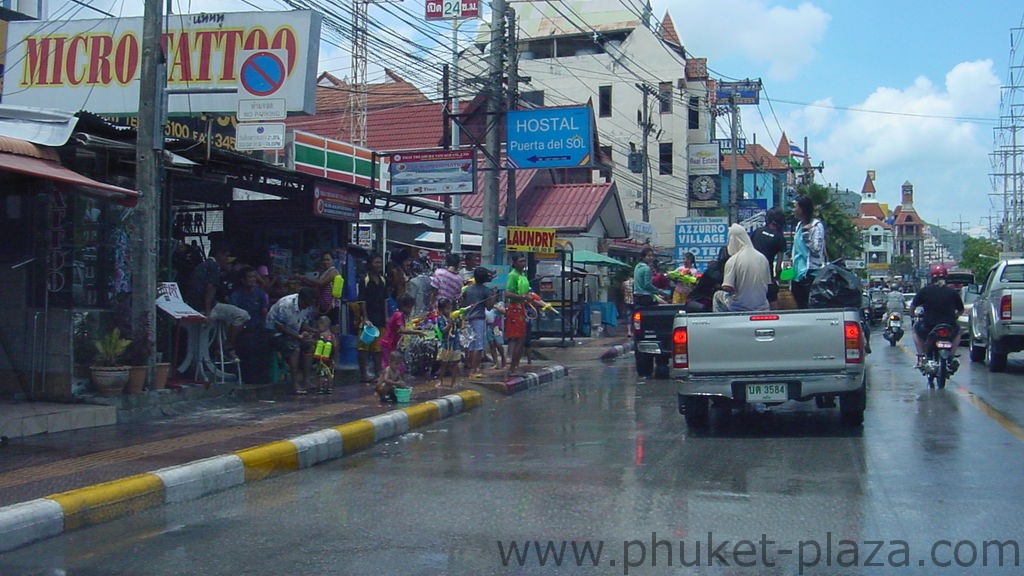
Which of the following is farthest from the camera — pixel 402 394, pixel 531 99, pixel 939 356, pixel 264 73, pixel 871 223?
pixel 871 223

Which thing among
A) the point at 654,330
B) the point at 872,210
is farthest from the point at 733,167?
the point at 872,210

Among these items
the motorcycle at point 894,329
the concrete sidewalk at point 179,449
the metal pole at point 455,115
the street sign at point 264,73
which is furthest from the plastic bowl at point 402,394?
the motorcycle at point 894,329

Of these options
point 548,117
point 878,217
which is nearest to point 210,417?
point 548,117

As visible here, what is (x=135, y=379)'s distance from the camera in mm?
10555

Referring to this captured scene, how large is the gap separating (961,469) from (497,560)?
14.0 ft

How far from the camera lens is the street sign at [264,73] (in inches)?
581

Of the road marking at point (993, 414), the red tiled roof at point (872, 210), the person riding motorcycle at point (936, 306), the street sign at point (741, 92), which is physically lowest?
the road marking at point (993, 414)

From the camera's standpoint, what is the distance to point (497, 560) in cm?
546

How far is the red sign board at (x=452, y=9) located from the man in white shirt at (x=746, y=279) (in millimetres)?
18174

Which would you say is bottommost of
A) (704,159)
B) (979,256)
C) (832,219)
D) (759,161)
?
(832,219)

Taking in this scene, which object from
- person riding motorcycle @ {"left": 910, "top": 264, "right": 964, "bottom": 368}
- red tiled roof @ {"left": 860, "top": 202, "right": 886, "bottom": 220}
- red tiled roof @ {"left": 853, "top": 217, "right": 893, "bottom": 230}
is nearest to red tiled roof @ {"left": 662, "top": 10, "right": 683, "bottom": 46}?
person riding motorcycle @ {"left": 910, "top": 264, "right": 964, "bottom": 368}

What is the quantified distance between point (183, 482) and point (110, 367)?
341 centimetres

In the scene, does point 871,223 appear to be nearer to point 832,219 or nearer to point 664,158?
point 664,158

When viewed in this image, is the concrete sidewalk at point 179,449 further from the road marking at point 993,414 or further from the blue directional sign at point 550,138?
the blue directional sign at point 550,138
